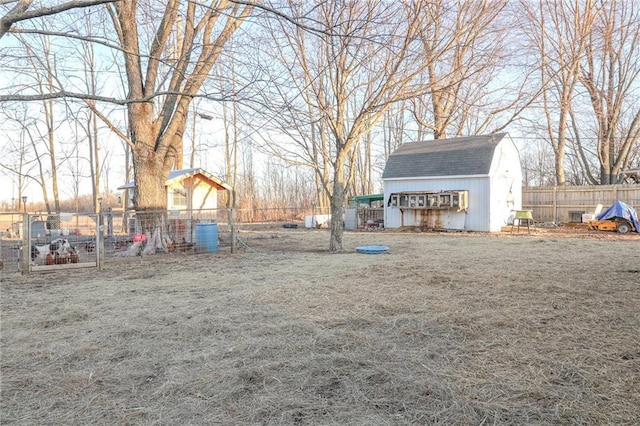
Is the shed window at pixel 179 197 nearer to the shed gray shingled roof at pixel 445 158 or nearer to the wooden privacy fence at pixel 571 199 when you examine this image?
the shed gray shingled roof at pixel 445 158

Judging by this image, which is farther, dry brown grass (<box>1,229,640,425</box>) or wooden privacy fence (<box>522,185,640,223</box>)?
wooden privacy fence (<box>522,185,640,223</box>)

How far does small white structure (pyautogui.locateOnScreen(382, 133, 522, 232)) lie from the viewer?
59.8 feet

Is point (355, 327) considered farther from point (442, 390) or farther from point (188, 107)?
point (188, 107)

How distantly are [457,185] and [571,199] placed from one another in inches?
257

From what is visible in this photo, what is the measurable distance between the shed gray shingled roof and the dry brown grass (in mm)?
12688

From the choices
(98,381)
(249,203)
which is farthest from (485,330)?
(249,203)

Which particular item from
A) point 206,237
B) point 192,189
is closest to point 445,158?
point 192,189

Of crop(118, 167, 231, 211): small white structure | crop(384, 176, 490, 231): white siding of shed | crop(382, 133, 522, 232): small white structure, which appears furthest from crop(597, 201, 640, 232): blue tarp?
crop(118, 167, 231, 211): small white structure

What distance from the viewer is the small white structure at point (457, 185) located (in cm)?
1822

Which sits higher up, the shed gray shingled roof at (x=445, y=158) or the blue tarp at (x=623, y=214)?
the shed gray shingled roof at (x=445, y=158)

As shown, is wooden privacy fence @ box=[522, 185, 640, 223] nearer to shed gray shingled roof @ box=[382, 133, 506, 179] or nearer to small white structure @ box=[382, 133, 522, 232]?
small white structure @ box=[382, 133, 522, 232]

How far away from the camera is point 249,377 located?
9.14 ft

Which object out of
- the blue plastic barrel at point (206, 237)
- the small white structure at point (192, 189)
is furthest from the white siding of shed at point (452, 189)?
the blue plastic barrel at point (206, 237)

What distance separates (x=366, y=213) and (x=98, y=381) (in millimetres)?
20204
